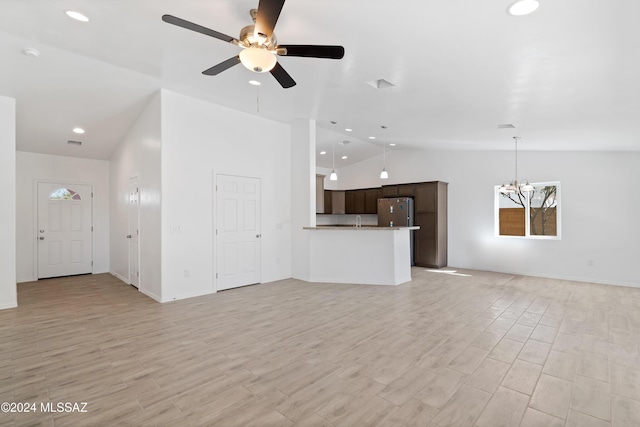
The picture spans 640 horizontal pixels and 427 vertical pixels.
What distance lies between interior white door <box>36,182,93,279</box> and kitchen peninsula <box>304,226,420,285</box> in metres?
5.34

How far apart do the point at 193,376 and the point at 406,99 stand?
402 cm

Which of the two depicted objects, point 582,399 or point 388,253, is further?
point 388,253

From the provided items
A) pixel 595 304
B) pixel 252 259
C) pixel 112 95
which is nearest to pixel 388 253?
pixel 252 259

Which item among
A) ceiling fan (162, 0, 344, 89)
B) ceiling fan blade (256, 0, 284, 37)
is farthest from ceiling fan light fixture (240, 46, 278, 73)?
ceiling fan blade (256, 0, 284, 37)

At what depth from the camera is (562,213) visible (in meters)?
6.55

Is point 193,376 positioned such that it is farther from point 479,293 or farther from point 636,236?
point 636,236

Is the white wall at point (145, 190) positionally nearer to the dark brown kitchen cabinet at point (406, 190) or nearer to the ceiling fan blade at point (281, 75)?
the ceiling fan blade at point (281, 75)

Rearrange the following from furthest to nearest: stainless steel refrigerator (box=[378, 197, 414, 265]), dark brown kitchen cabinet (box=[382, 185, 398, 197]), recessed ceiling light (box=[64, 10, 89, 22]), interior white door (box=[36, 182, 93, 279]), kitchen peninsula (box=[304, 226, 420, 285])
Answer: dark brown kitchen cabinet (box=[382, 185, 398, 197]) < stainless steel refrigerator (box=[378, 197, 414, 265]) < interior white door (box=[36, 182, 93, 279]) < kitchen peninsula (box=[304, 226, 420, 285]) < recessed ceiling light (box=[64, 10, 89, 22])

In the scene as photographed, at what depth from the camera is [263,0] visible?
195 cm

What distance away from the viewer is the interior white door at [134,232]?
5715mm

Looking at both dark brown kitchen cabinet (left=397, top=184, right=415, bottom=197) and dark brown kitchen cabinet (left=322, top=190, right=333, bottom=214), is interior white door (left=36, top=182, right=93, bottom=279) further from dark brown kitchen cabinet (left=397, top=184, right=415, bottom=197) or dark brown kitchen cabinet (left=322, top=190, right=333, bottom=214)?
dark brown kitchen cabinet (left=397, top=184, right=415, bottom=197)

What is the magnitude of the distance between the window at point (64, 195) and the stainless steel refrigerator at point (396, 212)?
24.3 feet

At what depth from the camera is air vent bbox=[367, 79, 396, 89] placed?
3791 mm

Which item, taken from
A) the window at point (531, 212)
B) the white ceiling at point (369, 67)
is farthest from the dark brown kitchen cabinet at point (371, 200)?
the white ceiling at point (369, 67)
